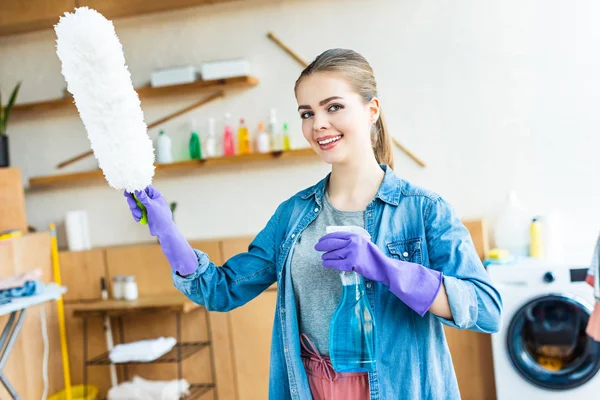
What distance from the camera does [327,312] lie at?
4.57 ft

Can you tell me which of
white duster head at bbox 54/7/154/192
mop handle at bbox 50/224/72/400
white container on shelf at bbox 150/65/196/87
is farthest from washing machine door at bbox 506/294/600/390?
mop handle at bbox 50/224/72/400

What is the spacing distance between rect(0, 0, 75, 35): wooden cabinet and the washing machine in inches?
114

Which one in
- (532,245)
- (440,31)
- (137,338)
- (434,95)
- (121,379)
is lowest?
(121,379)

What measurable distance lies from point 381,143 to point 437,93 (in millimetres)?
2045

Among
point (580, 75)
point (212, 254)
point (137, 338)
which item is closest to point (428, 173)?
point (580, 75)

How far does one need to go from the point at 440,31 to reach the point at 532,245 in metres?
1.28

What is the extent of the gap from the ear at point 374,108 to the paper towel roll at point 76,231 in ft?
9.31

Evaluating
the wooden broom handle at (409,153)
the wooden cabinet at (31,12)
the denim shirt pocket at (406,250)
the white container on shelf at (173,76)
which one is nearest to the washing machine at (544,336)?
the wooden broom handle at (409,153)

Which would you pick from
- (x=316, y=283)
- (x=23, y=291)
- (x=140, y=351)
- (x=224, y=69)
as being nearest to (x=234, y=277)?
(x=316, y=283)

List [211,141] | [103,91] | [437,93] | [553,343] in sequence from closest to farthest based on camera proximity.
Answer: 1. [103,91]
2. [553,343]
3. [437,93]
4. [211,141]

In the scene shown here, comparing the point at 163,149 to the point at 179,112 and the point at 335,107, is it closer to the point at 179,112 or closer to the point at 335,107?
the point at 179,112

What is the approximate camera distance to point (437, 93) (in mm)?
3535

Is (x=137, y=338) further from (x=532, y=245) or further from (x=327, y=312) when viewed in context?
(x=327, y=312)

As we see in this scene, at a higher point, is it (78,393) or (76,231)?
(76,231)
